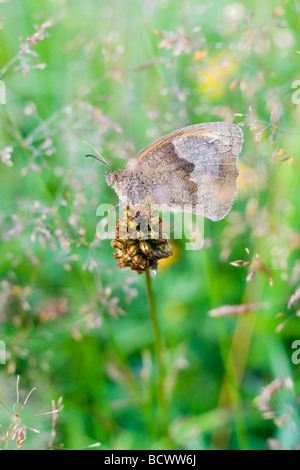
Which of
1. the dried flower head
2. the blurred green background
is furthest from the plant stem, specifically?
the blurred green background

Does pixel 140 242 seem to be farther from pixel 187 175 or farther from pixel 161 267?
pixel 161 267

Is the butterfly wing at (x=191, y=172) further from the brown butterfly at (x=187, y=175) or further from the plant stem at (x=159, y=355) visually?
the plant stem at (x=159, y=355)

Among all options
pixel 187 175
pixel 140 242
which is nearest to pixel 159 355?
pixel 140 242

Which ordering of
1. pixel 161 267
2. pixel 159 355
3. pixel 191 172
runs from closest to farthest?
pixel 159 355
pixel 191 172
pixel 161 267

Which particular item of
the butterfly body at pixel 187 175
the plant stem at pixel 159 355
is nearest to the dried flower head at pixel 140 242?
the plant stem at pixel 159 355

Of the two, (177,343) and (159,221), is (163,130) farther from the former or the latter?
(177,343)

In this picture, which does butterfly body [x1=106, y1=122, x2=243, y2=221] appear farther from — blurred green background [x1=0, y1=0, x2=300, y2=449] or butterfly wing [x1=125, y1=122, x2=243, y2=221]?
blurred green background [x1=0, y1=0, x2=300, y2=449]
